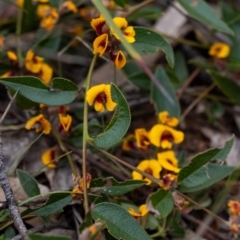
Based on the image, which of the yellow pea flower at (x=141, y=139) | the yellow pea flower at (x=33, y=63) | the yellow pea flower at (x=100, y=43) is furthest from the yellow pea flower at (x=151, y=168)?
the yellow pea flower at (x=33, y=63)

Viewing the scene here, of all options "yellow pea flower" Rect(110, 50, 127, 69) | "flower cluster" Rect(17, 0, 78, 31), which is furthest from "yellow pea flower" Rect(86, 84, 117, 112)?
"flower cluster" Rect(17, 0, 78, 31)

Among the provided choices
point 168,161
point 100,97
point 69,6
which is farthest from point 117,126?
point 69,6

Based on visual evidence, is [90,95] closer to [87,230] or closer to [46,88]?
[46,88]

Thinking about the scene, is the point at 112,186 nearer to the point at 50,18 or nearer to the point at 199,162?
the point at 199,162

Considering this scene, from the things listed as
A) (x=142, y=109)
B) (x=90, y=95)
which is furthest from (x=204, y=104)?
(x=90, y=95)

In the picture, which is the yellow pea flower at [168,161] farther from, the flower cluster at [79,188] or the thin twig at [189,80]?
the thin twig at [189,80]

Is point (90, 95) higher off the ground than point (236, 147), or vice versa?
point (90, 95)
